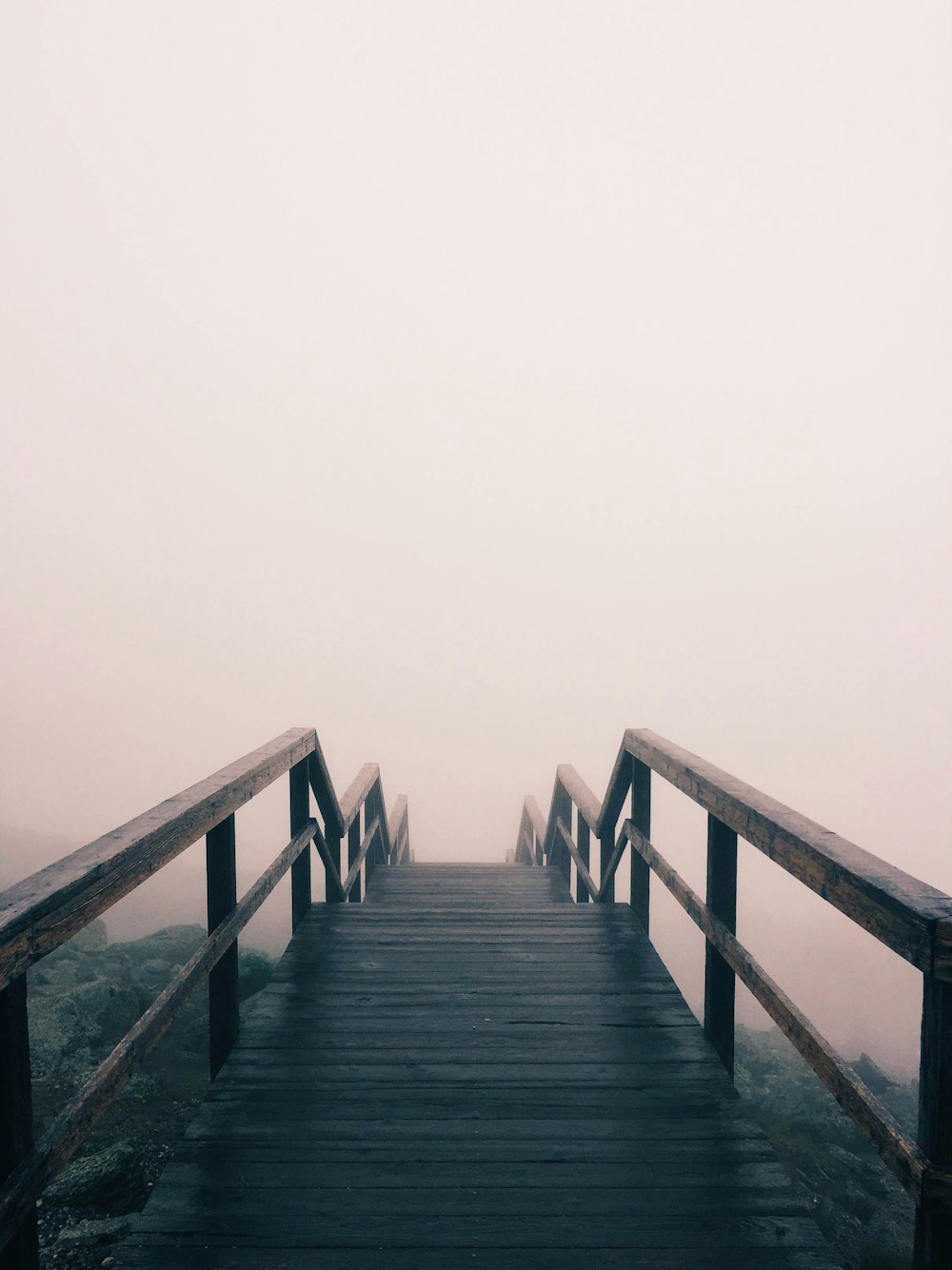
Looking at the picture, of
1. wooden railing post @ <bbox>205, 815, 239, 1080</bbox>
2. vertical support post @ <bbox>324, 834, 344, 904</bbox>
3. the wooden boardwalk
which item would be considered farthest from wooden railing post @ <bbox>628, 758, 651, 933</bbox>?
wooden railing post @ <bbox>205, 815, 239, 1080</bbox>

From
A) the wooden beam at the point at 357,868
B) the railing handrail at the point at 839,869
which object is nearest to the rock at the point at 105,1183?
the wooden beam at the point at 357,868

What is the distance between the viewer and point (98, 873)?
1505mm

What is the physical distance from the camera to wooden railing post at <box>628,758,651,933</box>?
367cm

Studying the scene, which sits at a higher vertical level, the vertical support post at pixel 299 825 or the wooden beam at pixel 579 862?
the vertical support post at pixel 299 825

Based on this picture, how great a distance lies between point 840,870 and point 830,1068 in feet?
1.46

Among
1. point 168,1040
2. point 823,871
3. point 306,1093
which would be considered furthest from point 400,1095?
point 168,1040

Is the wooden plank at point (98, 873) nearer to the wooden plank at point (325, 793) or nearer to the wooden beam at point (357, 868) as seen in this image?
the wooden plank at point (325, 793)

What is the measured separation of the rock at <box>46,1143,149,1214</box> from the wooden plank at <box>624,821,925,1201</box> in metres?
3.56

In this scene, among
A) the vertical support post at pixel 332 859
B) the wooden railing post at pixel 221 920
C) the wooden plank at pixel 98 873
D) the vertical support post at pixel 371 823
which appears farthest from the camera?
the vertical support post at pixel 371 823

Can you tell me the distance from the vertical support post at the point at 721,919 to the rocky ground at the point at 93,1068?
70.2 inches

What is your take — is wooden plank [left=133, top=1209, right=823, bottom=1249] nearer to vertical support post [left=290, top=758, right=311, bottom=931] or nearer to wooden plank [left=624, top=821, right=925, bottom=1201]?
wooden plank [left=624, top=821, right=925, bottom=1201]

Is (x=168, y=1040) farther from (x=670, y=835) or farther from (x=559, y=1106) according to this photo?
(x=670, y=835)

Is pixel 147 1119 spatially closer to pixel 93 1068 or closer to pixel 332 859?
pixel 93 1068

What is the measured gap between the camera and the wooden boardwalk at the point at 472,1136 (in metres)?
1.72
